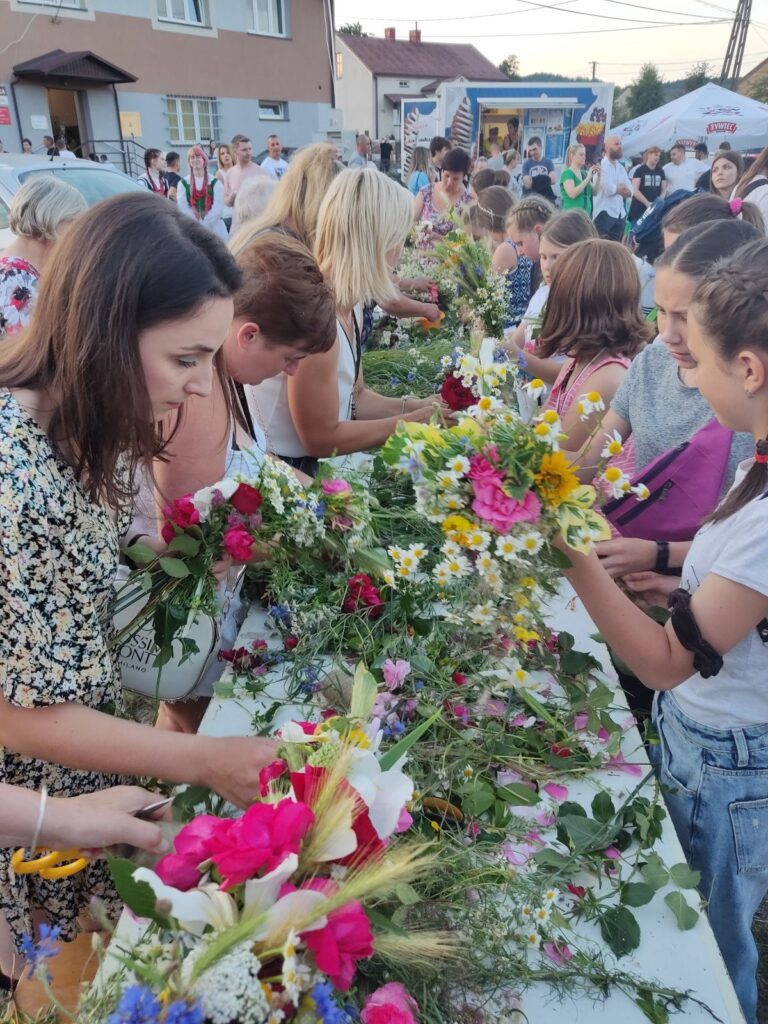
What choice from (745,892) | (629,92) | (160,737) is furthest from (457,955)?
(629,92)

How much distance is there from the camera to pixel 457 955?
977mm

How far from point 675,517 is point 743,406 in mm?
476

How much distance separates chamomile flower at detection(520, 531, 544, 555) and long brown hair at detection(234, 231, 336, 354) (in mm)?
1174

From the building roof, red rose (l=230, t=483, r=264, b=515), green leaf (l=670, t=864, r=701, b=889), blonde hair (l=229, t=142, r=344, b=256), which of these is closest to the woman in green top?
blonde hair (l=229, t=142, r=344, b=256)

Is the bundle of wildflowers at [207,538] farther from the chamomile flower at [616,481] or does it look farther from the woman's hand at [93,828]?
the chamomile flower at [616,481]

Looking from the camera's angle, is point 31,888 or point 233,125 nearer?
point 31,888

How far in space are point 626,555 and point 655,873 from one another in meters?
0.76

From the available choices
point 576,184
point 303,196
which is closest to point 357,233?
point 303,196

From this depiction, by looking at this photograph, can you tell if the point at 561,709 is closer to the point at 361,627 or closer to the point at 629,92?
the point at 361,627

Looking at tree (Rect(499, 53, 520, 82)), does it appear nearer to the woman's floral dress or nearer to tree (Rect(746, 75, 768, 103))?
tree (Rect(746, 75, 768, 103))

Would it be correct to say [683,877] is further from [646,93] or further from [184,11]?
[646,93]

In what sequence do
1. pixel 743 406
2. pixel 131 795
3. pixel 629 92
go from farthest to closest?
pixel 629 92, pixel 743 406, pixel 131 795

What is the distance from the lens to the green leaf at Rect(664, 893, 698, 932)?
111 centimetres

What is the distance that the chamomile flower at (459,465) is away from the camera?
1.10 metres
